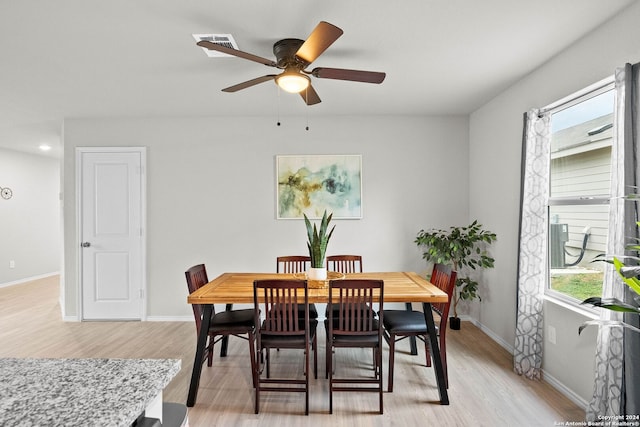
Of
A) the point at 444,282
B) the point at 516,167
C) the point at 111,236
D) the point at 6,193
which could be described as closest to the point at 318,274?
the point at 444,282

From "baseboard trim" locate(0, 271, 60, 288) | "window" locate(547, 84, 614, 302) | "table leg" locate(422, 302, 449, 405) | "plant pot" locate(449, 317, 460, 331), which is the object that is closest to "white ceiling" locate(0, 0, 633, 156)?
"window" locate(547, 84, 614, 302)

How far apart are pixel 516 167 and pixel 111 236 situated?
4654mm

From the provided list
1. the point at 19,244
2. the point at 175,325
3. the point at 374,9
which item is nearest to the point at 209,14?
the point at 374,9

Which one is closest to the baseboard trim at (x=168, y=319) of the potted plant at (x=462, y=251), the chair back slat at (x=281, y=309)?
the chair back slat at (x=281, y=309)

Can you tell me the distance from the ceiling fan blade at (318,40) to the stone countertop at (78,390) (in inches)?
64.8

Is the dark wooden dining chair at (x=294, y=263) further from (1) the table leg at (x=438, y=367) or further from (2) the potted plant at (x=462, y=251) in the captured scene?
(2) the potted plant at (x=462, y=251)

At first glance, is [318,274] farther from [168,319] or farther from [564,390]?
[168,319]

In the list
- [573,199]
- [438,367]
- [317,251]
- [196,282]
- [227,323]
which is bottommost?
[438,367]

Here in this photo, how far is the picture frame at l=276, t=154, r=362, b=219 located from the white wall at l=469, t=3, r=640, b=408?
1445mm

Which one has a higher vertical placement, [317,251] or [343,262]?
[317,251]

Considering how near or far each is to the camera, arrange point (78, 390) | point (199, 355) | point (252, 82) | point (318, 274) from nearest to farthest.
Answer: point (78, 390) → point (252, 82) → point (199, 355) → point (318, 274)

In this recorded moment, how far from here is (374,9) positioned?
216 centimetres

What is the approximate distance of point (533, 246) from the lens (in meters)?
2.92

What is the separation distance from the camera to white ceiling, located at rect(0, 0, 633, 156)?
7.04 feet
